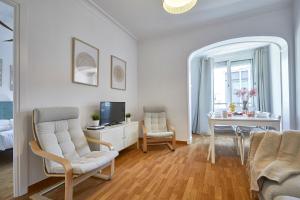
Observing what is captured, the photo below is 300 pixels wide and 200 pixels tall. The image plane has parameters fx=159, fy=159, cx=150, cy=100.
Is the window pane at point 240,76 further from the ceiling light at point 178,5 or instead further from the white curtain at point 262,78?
the ceiling light at point 178,5

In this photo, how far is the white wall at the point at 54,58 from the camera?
1876mm

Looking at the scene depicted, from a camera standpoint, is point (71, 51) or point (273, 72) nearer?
point (71, 51)

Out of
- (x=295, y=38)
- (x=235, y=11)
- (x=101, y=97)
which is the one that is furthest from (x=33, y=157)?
(x=295, y=38)

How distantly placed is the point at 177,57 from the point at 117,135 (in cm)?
248

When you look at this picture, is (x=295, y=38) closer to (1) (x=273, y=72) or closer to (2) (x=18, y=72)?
(1) (x=273, y=72)

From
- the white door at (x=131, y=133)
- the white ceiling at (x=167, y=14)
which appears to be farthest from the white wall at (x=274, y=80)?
the white door at (x=131, y=133)

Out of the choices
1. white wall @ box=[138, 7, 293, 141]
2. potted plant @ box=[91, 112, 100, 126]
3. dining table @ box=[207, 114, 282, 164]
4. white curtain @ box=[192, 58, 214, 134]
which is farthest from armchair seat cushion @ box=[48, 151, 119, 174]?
white curtain @ box=[192, 58, 214, 134]

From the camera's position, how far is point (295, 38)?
280 cm

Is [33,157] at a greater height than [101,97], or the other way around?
[101,97]

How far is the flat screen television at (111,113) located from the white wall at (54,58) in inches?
7.8

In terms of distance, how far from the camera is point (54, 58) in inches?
87.9

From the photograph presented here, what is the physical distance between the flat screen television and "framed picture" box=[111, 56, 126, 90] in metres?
0.51

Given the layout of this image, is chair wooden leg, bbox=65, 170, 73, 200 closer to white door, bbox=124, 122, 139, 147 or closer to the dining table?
white door, bbox=124, 122, 139, 147

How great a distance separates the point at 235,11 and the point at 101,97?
10.2ft
